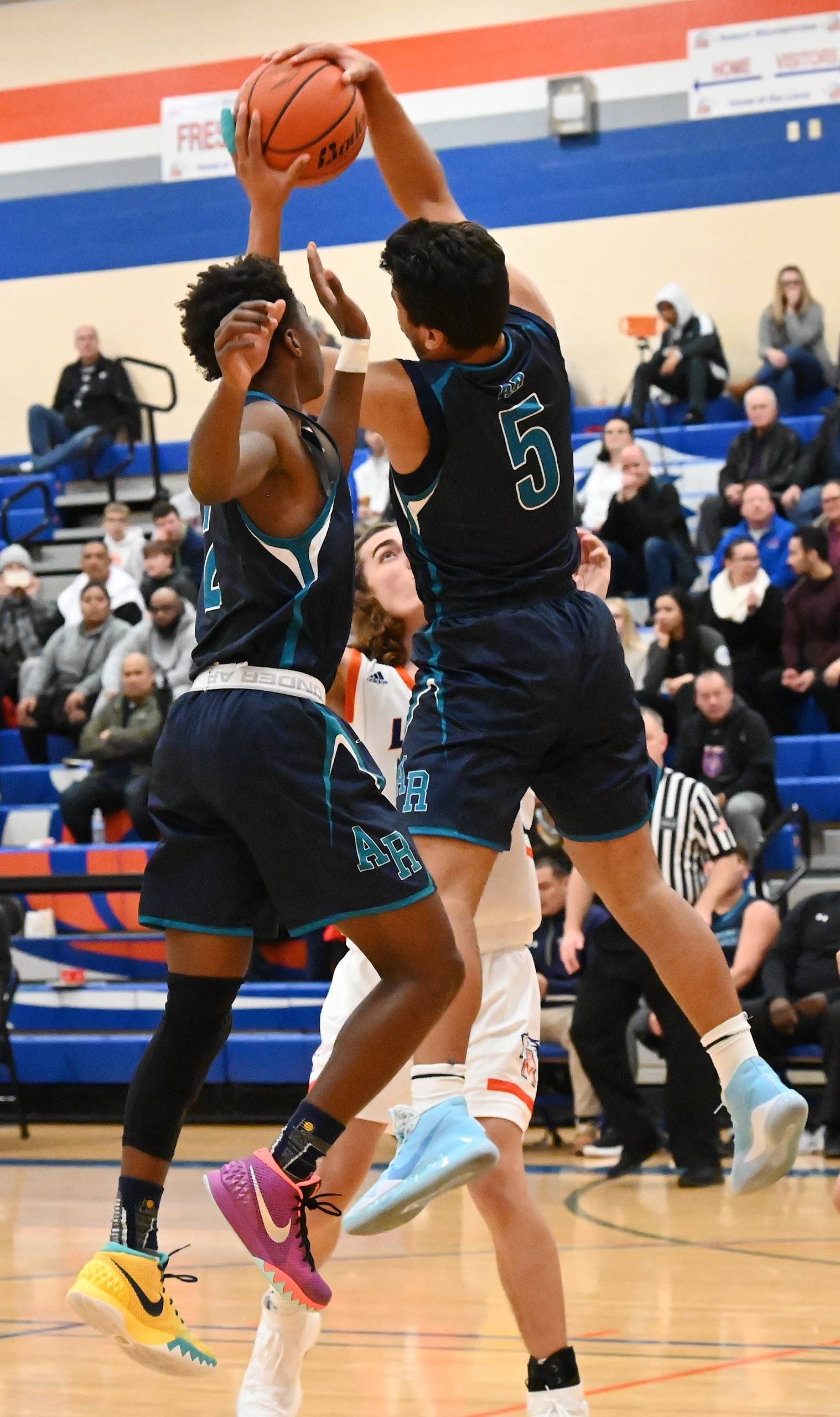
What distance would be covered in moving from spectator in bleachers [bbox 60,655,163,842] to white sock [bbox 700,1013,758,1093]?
26.7 ft

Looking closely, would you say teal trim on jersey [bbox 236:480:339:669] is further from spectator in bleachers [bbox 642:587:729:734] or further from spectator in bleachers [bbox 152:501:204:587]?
spectator in bleachers [bbox 152:501:204:587]

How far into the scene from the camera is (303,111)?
4164mm

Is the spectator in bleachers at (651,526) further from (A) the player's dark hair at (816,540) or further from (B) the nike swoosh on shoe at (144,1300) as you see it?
(B) the nike swoosh on shoe at (144,1300)

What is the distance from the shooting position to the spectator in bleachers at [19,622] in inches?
568

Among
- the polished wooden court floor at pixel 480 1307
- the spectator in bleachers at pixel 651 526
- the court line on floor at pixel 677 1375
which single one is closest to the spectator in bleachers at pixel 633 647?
the spectator in bleachers at pixel 651 526

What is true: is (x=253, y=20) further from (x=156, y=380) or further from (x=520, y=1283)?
(x=520, y=1283)

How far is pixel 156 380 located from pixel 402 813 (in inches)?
582

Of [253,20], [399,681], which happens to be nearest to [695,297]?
[253,20]

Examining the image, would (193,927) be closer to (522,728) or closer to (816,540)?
(522,728)

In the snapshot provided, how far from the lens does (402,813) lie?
395 centimetres

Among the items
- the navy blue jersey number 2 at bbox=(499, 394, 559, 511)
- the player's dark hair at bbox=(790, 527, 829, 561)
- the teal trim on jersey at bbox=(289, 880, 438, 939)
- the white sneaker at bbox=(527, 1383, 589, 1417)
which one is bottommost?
the white sneaker at bbox=(527, 1383, 589, 1417)

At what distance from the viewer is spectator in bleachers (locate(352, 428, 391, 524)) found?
14.7m

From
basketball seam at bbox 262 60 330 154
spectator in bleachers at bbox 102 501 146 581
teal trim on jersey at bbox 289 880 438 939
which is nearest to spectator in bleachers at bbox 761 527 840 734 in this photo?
spectator in bleachers at bbox 102 501 146 581

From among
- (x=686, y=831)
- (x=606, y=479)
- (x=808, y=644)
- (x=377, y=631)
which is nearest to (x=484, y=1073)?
(x=377, y=631)
